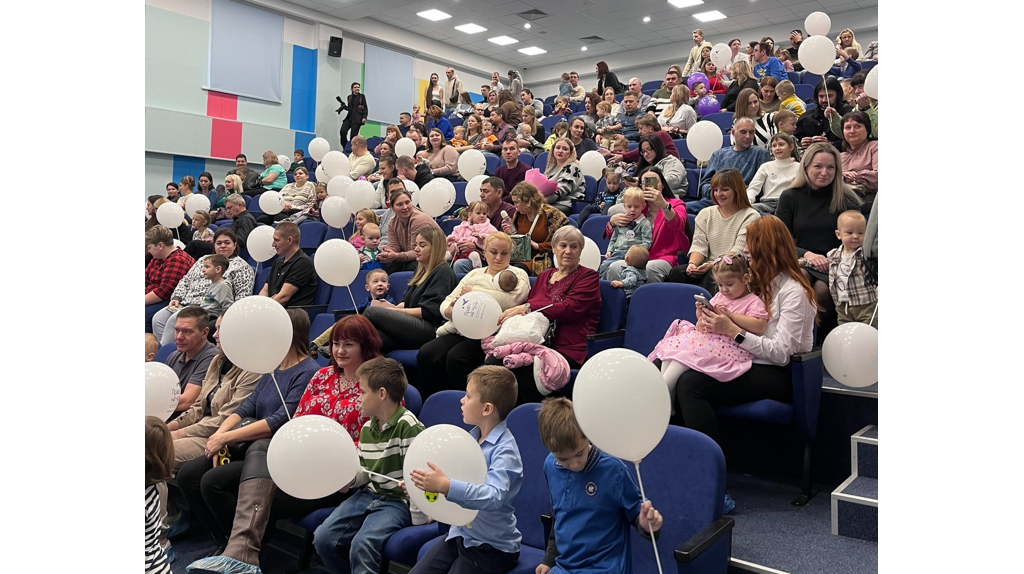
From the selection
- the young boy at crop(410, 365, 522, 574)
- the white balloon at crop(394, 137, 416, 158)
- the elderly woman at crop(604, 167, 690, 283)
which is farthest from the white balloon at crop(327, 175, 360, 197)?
the young boy at crop(410, 365, 522, 574)

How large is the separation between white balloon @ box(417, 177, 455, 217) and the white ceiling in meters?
6.01

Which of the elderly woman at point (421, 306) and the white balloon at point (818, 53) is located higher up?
the white balloon at point (818, 53)

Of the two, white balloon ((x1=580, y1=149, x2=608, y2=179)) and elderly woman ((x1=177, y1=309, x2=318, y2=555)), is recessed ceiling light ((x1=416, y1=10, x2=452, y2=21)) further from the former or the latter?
elderly woman ((x1=177, y1=309, x2=318, y2=555))

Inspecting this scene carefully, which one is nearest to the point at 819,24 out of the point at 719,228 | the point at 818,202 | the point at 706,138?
the point at 706,138

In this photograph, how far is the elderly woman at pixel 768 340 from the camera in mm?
2260

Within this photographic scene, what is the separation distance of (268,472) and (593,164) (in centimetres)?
319

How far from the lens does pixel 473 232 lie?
12.8 feet

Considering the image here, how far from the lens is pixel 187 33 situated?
974 centimetres

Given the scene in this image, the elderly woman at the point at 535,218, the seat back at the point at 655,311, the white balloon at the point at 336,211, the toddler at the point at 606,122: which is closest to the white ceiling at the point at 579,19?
the toddler at the point at 606,122

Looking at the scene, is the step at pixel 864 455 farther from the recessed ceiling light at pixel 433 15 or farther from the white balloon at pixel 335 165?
the recessed ceiling light at pixel 433 15

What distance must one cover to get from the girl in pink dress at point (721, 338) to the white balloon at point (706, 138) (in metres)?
2.09

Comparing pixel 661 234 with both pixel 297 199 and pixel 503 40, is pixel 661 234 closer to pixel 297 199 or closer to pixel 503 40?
pixel 297 199
